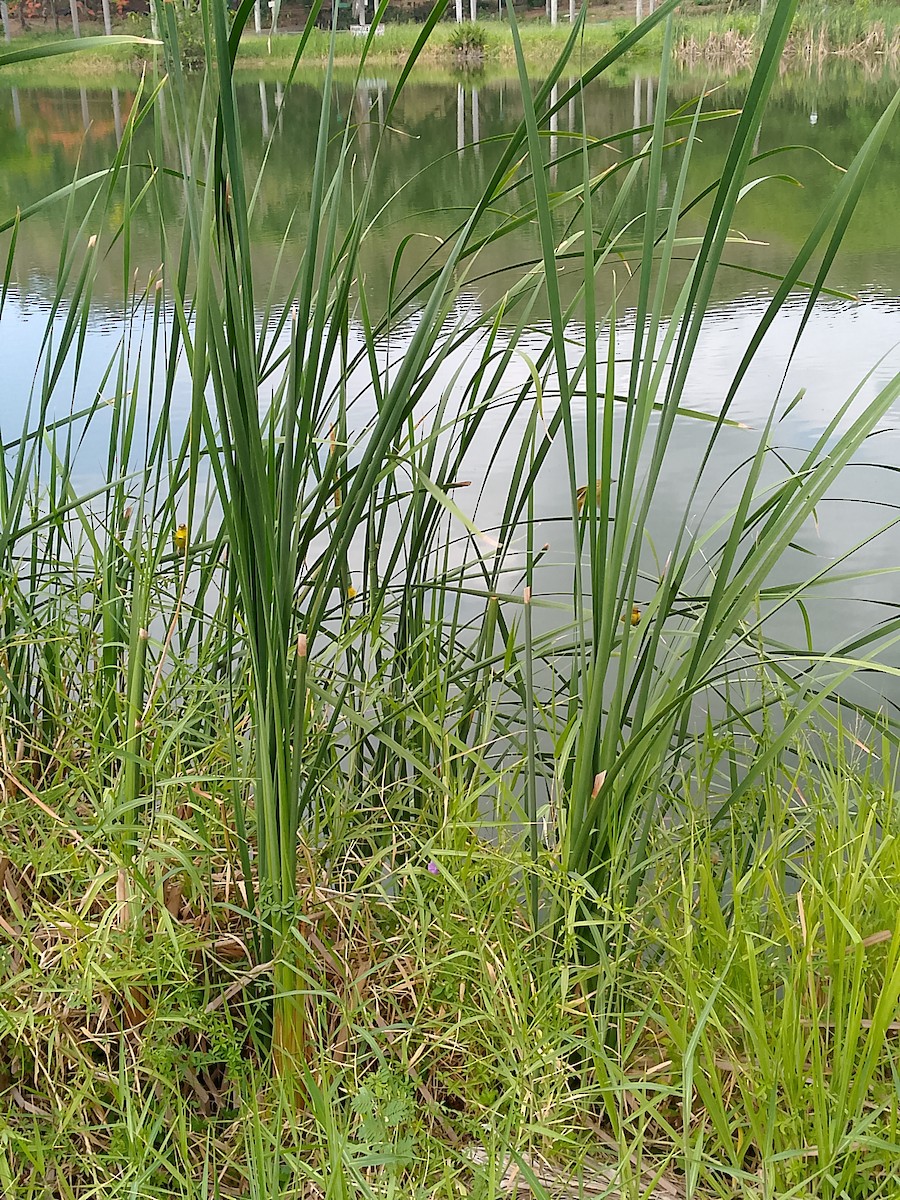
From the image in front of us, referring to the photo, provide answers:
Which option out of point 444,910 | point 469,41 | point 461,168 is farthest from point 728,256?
point 469,41

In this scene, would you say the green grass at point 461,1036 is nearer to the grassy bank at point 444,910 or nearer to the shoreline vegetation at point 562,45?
the grassy bank at point 444,910

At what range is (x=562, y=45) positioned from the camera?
991cm

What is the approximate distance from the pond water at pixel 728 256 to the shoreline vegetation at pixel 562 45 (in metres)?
0.44

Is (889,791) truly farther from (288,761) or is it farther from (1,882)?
(1,882)

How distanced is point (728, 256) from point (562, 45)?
6.64 metres

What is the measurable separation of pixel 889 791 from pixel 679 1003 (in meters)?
0.26

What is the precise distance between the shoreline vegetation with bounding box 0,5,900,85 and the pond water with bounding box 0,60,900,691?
44 centimetres

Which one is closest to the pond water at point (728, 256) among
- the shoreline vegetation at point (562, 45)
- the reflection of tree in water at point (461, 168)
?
the reflection of tree in water at point (461, 168)

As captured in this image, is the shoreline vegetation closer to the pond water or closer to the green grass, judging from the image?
the pond water

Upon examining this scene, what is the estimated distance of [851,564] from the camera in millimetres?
2084

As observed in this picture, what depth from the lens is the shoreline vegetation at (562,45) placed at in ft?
25.6

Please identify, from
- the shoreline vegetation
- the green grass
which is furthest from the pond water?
the shoreline vegetation

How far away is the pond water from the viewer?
2.12 metres

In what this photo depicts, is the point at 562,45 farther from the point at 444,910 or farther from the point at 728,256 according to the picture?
the point at 444,910
